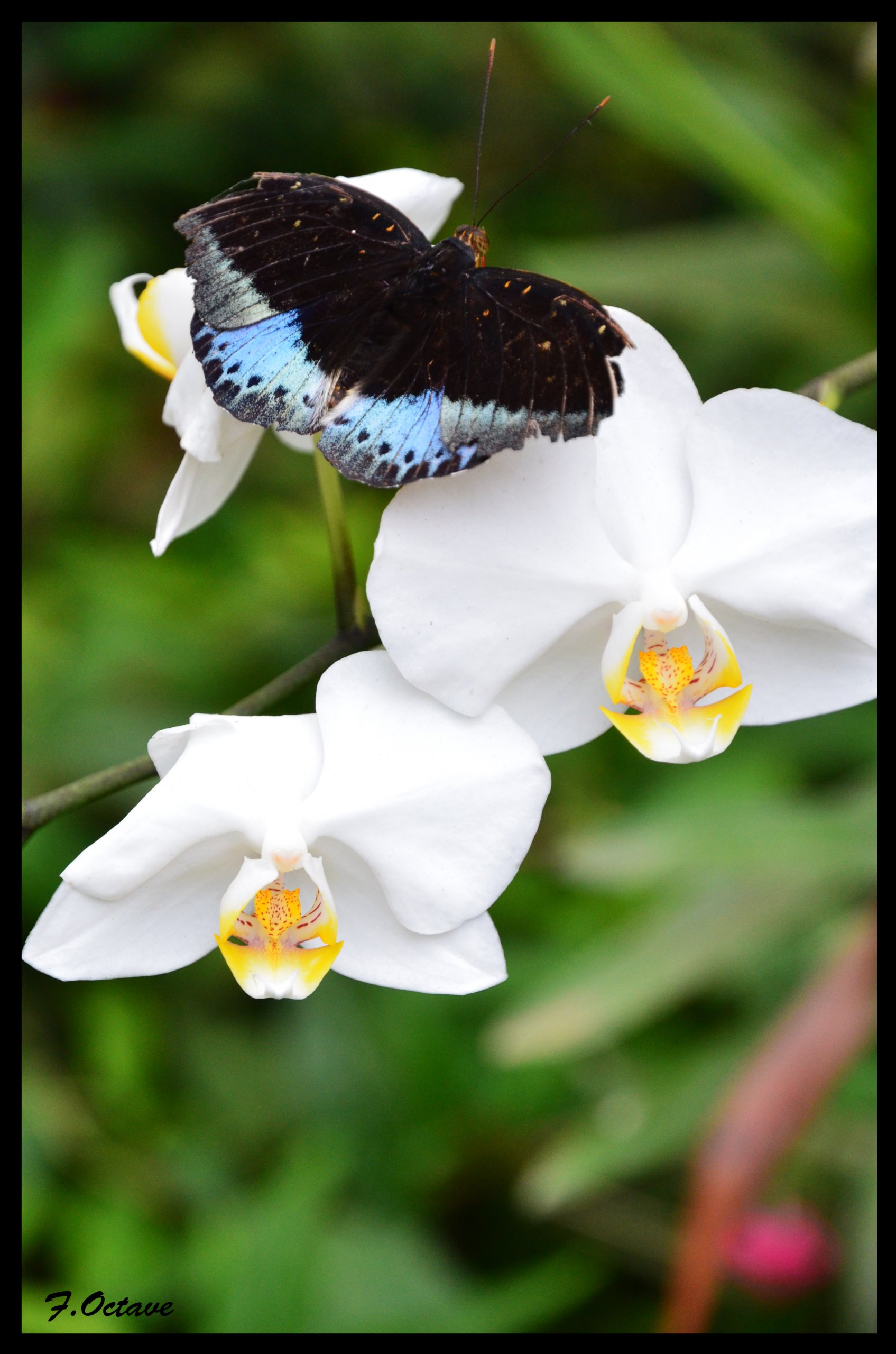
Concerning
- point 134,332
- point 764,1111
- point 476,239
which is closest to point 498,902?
point 764,1111

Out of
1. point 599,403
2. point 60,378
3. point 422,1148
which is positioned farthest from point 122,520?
point 599,403

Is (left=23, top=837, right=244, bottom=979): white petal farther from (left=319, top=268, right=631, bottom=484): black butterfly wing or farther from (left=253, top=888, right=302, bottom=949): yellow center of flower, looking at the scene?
(left=319, top=268, right=631, bottom=484): black butterfly wing

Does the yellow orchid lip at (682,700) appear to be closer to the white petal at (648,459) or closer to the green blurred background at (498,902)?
the white petal at (648,459)

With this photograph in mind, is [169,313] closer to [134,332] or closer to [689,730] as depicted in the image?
[134,332]

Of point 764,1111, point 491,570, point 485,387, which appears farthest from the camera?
point 764,1111

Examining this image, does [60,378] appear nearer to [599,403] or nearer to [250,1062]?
[250,1062]

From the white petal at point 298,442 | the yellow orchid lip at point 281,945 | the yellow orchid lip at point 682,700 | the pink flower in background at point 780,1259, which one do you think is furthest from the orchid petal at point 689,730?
the pink flower in background at point 780,1259
